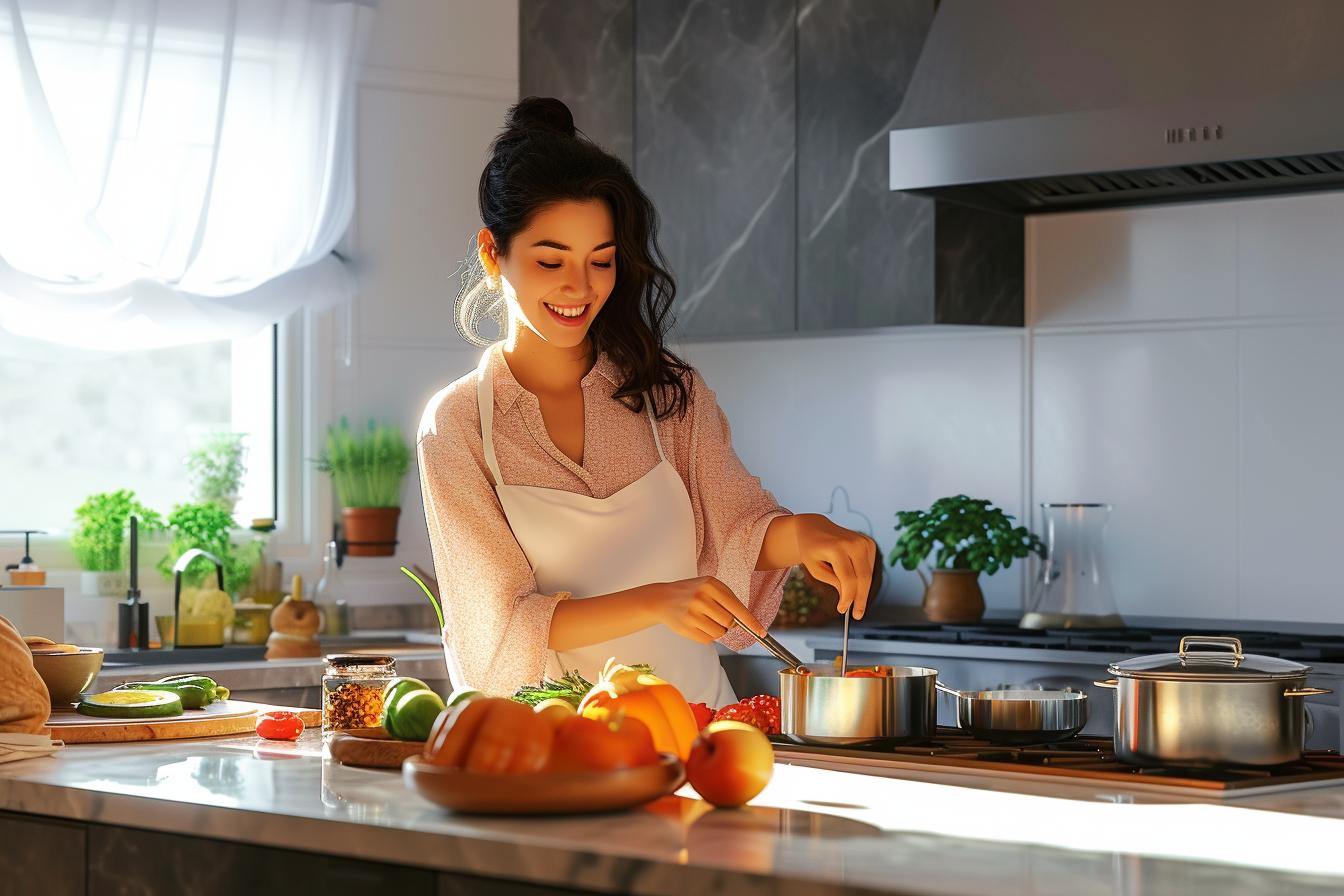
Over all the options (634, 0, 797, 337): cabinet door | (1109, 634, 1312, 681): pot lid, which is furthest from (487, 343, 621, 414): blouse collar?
(634, 0, 797, 337): cabinet door

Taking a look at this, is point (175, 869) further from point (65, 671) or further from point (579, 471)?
point (579, 471)

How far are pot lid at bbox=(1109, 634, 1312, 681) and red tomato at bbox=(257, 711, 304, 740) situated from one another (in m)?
1.04

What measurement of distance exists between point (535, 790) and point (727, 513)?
118 centimetres

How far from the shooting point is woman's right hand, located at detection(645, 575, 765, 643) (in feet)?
7.23

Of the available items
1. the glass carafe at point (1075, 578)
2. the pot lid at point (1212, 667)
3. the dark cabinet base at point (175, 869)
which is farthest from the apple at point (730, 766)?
the glass carafe at point (1075, 578)

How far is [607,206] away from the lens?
2.55 m

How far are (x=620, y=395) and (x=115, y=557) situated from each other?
202 centimetres

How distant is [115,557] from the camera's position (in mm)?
4273

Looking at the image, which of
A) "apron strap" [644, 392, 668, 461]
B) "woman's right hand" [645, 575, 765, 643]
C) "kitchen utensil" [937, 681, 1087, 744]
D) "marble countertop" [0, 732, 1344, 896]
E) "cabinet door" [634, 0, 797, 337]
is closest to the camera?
"marble countertop" [0, 732, 1344, 896]

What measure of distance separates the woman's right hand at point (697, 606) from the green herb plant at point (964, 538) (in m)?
2.05

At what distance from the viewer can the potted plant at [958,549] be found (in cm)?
422

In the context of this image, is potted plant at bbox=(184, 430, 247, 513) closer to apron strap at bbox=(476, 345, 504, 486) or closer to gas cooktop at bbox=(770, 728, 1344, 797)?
apron strap at bbox=(476, 345, 504, 486)

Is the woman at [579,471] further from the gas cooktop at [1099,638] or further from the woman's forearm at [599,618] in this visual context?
the gas cooktop at [1099,638]

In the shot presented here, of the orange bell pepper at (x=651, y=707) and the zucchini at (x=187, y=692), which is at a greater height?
the orange bell pepper at (x=651, y=707)
